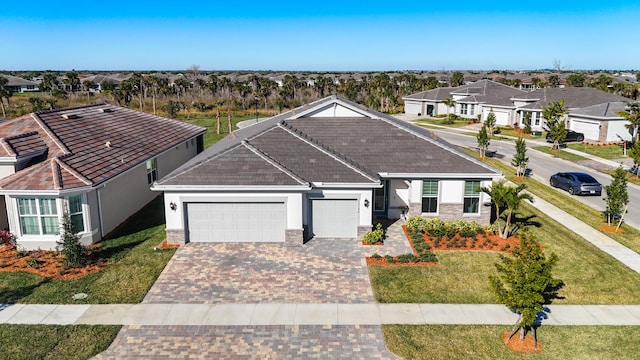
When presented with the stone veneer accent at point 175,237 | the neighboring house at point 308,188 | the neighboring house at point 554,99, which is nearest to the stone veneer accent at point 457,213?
the neighboring house at point 308,188

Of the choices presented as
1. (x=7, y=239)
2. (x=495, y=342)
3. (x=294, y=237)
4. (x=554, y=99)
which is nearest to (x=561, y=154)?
(x=554, y=99)

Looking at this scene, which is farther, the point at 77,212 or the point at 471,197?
the point at 471,197

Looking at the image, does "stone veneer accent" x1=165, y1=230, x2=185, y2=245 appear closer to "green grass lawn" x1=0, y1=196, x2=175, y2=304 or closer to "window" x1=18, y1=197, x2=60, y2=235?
"green grass lawn" x1=0, y1=196, x2=175, y2=304

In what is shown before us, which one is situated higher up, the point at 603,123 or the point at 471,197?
the point at 603,123

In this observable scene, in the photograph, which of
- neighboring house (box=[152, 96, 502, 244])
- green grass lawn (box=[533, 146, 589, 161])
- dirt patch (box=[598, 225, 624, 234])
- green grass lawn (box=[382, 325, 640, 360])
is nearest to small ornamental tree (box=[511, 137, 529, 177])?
green grass lawn (box=[533, 146, 589, 161])

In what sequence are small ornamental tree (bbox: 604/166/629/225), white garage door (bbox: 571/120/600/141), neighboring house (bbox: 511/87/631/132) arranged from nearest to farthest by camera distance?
small ornamental tree (bbox: 604/166/629/225), white garage door (bbox: 571/120/600/141), neighboring house (bbox: 511/87/631/132)

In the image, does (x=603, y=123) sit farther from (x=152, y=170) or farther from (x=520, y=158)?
(x=152, y=170)

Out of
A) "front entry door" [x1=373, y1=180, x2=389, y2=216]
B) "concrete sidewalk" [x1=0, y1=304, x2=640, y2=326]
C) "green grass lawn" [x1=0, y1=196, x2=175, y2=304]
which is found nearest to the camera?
"concrete sidewalk" [x1=0, y1=304, x2=640, y2=326]

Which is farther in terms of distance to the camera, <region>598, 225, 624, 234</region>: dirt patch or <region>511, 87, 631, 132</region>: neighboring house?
<region>511, 87, 631, 132</region>: neighboring house

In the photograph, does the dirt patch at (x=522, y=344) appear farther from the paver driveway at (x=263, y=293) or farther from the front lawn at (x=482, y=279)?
the paver driveway at (x=263, y=293)
